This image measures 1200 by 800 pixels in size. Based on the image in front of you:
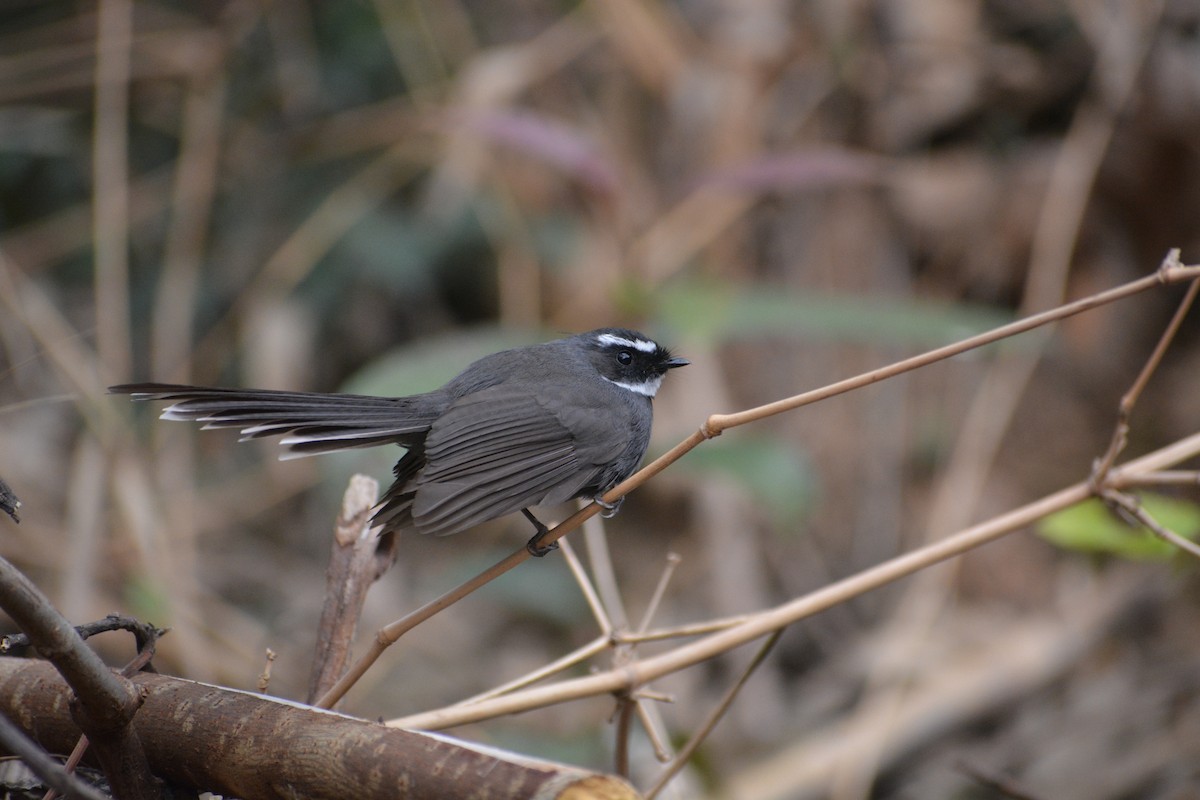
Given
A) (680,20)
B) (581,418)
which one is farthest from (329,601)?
(680,20)

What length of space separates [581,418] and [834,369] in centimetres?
304

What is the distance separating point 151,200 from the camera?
589 centimetres

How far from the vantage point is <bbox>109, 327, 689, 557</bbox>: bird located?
7.28ft

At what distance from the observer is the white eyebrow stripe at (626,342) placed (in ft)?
10.4

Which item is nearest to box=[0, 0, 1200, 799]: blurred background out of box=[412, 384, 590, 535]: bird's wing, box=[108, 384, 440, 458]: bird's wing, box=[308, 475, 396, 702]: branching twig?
box=[412, 384, 590, 535]: bird's wing

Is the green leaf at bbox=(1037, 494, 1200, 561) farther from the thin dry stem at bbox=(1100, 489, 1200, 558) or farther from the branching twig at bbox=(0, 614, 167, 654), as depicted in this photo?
the branching twig at bbox=(0, 614, 167, 654)

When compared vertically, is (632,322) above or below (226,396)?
above

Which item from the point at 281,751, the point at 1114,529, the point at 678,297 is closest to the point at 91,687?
the point at 281,751

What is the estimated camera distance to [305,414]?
2340mm

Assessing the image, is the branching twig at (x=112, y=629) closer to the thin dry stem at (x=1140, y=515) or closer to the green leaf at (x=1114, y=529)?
the thin dry stem at (x=1140, y=515)

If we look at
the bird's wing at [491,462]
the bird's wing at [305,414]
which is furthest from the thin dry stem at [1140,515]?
the bird's wing at [305,414]

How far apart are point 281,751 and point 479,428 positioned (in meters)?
1.15

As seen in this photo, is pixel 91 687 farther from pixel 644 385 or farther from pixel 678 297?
pixel 678 297

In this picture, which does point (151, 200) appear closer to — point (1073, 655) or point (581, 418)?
point (581, 418)
